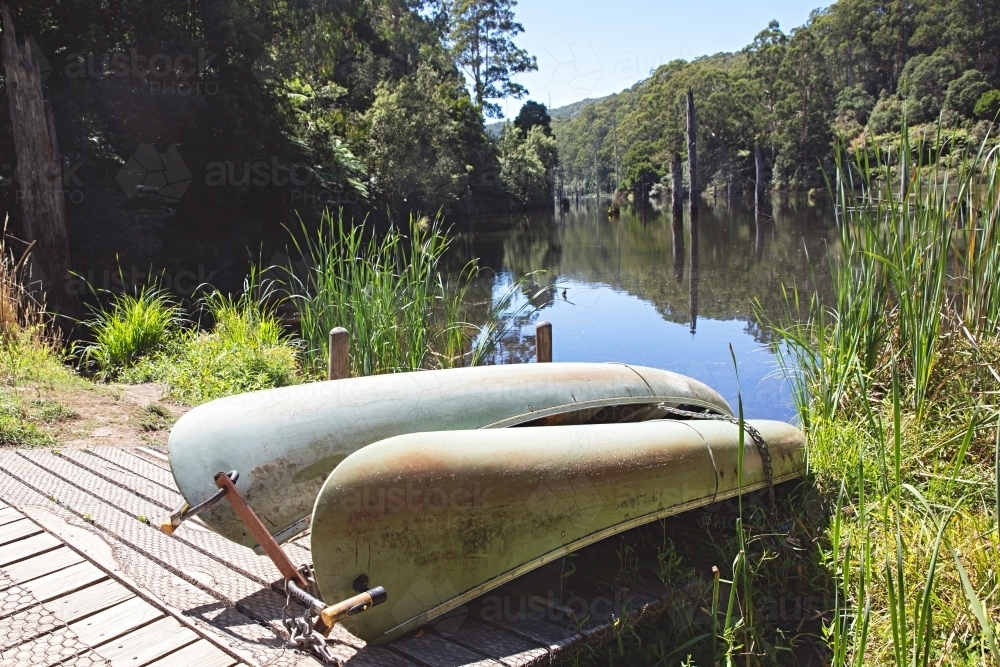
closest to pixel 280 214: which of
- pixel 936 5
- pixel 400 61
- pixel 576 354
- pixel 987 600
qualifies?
pixel 576 354

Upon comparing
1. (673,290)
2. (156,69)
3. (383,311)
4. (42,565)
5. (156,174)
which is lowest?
(673,290)

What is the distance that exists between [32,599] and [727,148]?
58122 mm

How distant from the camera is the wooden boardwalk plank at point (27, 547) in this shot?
2596 mm

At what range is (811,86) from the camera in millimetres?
52000

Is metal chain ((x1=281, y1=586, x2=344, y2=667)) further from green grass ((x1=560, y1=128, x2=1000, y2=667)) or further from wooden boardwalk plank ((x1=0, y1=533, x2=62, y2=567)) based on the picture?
wooden boardwalk plank ((x1=0, y1=533, x2=62, y2=567))

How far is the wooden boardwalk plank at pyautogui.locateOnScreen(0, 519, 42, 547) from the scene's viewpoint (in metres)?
2.73

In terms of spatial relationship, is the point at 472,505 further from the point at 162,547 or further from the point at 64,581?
the point at 64,581

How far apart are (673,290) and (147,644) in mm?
12747

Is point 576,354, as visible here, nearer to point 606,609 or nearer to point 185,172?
point 606,609

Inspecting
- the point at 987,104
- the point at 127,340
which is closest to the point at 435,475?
the point at 127,340

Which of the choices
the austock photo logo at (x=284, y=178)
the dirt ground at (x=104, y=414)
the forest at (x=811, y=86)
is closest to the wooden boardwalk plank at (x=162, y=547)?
the dirt ground at (x=104, y=414)

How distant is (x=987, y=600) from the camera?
2.49 m

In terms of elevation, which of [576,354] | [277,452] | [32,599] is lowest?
[576,354]

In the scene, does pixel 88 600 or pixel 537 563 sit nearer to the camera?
pixel 88 600
